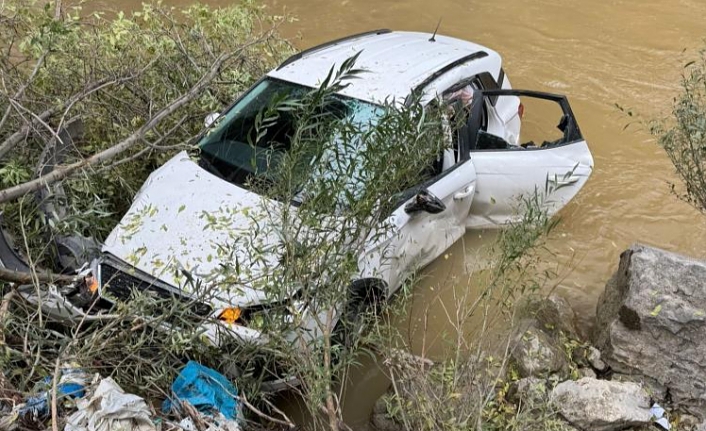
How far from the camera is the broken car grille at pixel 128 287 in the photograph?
11.7 ft

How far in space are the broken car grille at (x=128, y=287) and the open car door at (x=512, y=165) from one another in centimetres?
249

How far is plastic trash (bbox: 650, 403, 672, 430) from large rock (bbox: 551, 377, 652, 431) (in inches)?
2.2

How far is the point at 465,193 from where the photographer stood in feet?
15.7

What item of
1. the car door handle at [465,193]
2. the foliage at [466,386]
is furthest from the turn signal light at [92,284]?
the car door handle at [465,193]

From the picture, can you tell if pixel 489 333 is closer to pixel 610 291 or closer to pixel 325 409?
pixel 610 291

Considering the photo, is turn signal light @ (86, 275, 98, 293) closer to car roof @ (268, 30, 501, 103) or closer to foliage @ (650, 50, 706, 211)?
car roof @ (268, 30, 501, 103)

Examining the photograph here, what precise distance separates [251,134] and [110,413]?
7.58 ft

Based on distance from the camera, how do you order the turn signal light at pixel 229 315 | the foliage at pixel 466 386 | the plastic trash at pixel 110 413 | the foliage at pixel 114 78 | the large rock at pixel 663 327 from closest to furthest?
1. the plastic trash at pixel 110 413
2. the foliage at pixel 466 386
3. the turn signal light at pixel 229 315
4. the large rock at pixel 663 327
5. the foliage at pixel 114 78

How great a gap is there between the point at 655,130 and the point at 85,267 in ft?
14.2

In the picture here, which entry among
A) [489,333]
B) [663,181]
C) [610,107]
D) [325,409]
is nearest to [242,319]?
[325,409]

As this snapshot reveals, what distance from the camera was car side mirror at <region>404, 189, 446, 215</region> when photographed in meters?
4.18

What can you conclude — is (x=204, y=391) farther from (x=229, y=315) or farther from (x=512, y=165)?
(x=512, y=165)

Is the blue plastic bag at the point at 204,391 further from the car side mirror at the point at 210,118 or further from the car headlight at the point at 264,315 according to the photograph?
the car side mirror at the point at 210,118

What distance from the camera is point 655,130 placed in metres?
4.80
